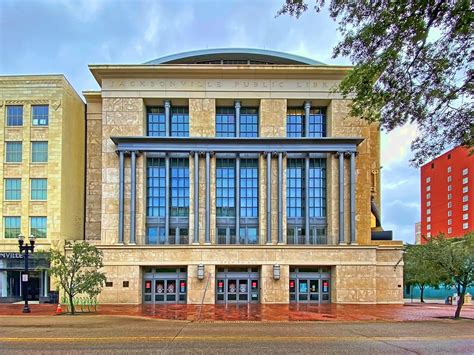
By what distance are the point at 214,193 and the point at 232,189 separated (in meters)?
1.67

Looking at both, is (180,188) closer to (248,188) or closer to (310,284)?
(248,188)

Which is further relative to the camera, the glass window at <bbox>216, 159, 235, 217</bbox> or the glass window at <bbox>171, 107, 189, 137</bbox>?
the glass window at <bbox>171, 107, 189, 137</bbox>

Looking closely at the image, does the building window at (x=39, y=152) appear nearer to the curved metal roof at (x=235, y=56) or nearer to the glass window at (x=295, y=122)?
the curved metal roof at (x=235, y=56)

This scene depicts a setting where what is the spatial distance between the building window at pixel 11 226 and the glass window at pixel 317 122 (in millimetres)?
26127

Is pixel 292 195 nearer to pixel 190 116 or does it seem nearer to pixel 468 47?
pixel 190 116

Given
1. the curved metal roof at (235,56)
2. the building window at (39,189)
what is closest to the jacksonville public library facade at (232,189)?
the curved metal roof at (235,56)

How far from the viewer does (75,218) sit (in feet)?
126

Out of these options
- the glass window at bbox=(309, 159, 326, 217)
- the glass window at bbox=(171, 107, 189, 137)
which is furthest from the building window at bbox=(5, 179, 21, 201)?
the glass window at bbox=(309, 159, 326, 217)

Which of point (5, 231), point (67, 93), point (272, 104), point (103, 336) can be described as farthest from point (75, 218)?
point (103, 336)

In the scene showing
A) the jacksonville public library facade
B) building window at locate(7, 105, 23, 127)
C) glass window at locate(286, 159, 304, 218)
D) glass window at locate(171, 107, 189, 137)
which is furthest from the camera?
glass window at locate(171, 107, 189, 137)

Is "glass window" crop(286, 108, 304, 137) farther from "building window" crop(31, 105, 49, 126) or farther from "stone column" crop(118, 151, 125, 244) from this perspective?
"building window" crop(31, 105, 49, 126)

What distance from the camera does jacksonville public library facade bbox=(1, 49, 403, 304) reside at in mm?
34312

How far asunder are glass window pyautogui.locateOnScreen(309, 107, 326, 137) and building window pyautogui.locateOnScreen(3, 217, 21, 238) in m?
26.1

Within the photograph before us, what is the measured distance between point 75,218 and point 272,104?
20372 millimetres
